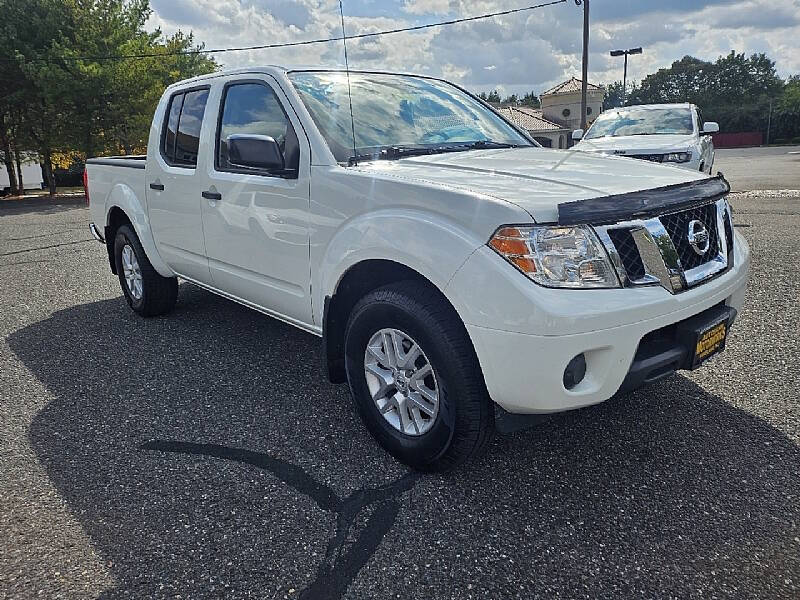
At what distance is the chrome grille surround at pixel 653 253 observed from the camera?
7.75 feet

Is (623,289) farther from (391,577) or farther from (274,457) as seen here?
(274,457)

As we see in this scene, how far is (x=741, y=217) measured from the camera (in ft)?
33.0

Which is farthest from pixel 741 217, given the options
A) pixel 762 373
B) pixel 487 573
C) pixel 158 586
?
pixel 158 586

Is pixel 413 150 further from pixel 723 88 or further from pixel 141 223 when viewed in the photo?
pixel 723 88

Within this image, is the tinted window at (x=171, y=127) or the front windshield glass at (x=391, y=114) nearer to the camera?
the front windshield glass at (x=391, y=114)

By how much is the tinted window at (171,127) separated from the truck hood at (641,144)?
17.8ft

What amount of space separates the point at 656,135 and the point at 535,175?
804 cm

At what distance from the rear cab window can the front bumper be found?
2.61 meters

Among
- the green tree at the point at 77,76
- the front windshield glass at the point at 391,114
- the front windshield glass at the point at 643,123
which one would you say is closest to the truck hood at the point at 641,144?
the front windshield glass at the point at 643,123

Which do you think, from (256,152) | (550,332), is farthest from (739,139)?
(550,332)

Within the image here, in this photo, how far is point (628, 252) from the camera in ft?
7.86

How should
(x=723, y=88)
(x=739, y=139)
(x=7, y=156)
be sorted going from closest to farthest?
(x=7, y=156)
(x=739, y=139)
(x=723, y=88)

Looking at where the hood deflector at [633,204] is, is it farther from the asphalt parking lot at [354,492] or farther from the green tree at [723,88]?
the green tree at [723,88]

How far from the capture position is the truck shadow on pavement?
2.17 metres
